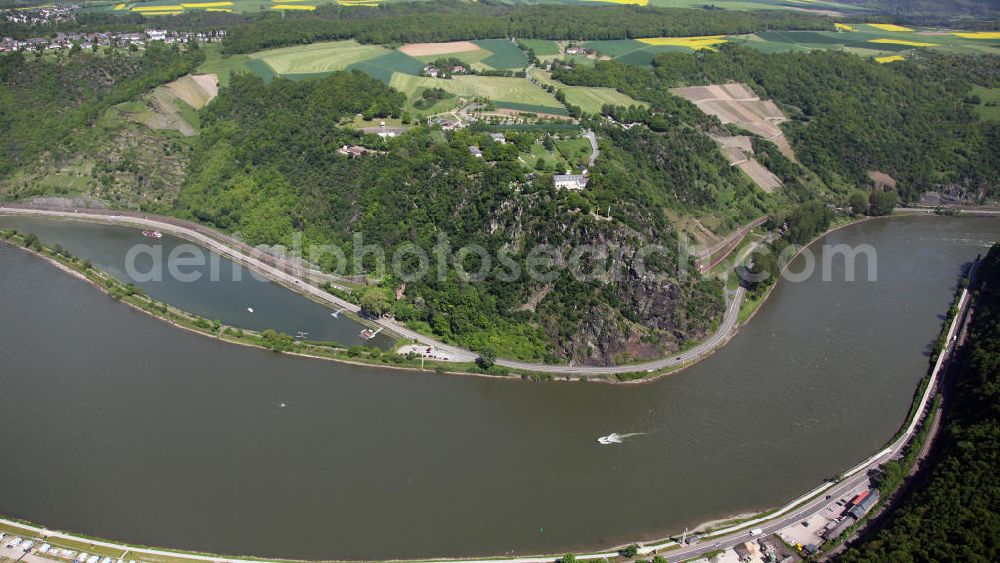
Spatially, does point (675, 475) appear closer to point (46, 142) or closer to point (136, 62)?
point (46, 142)

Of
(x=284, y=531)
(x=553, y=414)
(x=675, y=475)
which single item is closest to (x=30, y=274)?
(x=284, y=531)

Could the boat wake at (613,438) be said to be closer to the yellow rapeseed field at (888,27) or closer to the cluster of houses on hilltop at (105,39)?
the cluster of houses on hilltop at (105,39)

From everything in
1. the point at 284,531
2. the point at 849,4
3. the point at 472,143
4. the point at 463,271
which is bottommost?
the point at 284,531

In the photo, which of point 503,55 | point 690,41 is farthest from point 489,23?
point 690,41

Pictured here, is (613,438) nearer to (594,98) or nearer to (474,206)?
(474,206)

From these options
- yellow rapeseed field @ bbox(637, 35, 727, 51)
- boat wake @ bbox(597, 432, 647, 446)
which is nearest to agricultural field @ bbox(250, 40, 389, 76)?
yellow rapeseed field @ bbox(637, 35, 727, 51)

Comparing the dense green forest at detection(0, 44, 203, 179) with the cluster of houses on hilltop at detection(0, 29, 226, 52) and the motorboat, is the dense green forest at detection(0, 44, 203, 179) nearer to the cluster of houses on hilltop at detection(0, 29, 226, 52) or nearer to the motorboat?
the cluster of houses on hilltop at detection(0, 29, 226, 52)

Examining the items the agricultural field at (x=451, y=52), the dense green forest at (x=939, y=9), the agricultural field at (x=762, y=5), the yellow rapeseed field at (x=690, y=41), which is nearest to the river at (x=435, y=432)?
the agricultural field at (x=451, y=52)
